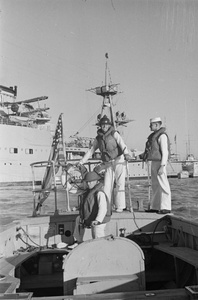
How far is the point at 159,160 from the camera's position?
5.78 meters

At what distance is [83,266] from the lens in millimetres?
3373

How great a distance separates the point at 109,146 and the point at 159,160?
3.00 feet

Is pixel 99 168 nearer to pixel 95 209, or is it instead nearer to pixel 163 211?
pixel 95 209

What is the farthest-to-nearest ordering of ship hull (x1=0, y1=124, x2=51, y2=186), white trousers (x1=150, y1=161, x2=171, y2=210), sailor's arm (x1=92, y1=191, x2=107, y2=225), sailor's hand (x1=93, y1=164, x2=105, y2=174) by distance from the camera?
ship hull (x1=0, y1=124, x2=51, y2=186) → white trousers (x1=150, y1=161, x2=171, y2=210) → sailor's hand (x1=93, y1=164, x2=105, y2=174) → sailor's arm (x1=92, y1=191, x2=107, y2=225)

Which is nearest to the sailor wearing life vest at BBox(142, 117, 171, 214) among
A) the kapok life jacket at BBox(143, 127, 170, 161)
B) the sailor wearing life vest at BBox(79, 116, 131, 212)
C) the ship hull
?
the kapok life jacket at BBox(143, 127, 170, 161)

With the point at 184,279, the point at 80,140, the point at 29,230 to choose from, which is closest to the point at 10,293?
the point at 184,279

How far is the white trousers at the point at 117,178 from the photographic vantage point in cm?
570

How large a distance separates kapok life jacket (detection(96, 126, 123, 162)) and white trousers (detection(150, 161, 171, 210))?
70cm

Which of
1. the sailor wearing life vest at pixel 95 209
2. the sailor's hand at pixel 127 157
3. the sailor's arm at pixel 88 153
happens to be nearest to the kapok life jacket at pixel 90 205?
the sailor wearing life vest at pixel 95 209

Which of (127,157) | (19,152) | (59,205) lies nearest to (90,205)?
(127,157)

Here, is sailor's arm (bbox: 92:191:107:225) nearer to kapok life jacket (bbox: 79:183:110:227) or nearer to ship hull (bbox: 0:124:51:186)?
kapok life jacket (bbox: 79:183:110:227)

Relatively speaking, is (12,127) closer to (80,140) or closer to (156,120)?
(80,140)

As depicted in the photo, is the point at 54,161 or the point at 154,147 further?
the point at 54,161

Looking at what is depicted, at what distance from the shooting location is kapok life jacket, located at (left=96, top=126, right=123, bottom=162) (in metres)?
5.75
